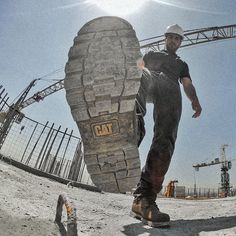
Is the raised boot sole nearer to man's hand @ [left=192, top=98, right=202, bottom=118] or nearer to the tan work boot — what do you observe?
the tan work boot

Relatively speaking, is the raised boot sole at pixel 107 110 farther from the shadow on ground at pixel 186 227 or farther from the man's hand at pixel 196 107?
the man's hand at pixel 196 107

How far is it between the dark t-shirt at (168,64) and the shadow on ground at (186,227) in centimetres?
132

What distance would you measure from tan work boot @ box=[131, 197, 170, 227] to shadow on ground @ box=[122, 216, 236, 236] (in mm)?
55

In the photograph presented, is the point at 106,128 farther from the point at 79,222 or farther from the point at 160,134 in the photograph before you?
the point at 79,222

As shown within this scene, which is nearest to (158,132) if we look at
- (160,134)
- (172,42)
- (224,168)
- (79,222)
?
(160,134)

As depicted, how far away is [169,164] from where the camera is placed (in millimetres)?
2750

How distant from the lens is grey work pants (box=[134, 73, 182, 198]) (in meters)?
2.72

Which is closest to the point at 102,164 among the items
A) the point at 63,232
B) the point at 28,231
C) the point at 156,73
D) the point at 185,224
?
the point at 63,232

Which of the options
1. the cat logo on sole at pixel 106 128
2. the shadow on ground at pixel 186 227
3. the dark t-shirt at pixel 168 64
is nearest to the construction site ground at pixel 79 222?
the shadow on ground at pixel 186 227

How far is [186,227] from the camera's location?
2564 mm

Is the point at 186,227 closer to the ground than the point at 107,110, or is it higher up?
closer to the ground

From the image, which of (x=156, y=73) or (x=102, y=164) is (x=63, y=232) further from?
(x=156, y=73)

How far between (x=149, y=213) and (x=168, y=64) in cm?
143

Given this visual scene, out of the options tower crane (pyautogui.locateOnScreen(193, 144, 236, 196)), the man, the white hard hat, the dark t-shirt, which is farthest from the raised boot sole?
tower crane (pyautogui.locateOnScreen(193, 144, 236, 196))
